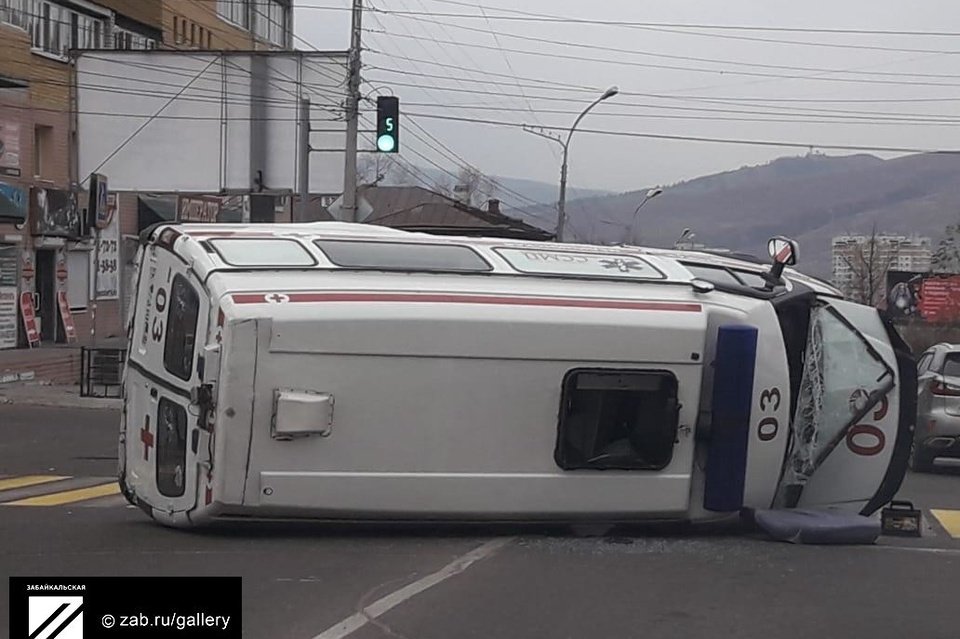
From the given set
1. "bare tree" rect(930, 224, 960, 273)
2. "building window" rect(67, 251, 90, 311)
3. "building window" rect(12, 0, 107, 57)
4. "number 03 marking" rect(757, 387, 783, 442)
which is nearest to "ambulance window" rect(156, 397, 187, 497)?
"number 03 marking" rect(757, 387, 783, 442)

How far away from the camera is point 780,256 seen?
916 cm

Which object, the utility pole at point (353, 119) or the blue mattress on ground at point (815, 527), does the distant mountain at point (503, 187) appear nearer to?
the utility pole at point (353, 119)

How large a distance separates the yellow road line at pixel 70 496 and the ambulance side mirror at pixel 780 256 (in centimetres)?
655

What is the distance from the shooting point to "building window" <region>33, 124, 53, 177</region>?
107ft

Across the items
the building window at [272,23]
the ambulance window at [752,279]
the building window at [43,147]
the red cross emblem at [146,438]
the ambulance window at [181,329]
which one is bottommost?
the red cross emblem at [146,438]

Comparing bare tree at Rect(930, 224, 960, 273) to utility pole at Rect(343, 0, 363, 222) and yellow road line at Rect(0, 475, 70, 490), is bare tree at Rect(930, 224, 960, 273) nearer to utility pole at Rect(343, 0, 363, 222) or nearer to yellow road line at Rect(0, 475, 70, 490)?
utility pole at Rect(343, 0, 363, 222)

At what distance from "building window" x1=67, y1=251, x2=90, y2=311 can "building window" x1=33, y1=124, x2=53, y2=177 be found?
2484 millimetres

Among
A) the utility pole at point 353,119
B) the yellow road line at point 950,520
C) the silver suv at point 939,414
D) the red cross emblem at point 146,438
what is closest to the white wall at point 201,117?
the utility pole at point 353,119

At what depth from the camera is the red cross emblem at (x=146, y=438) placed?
859 cm

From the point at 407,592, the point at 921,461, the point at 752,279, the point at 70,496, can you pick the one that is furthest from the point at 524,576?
the point at 921,461

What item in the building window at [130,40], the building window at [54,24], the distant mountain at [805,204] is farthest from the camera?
the distant mountain at [805,204]

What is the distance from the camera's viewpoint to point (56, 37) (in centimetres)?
3506

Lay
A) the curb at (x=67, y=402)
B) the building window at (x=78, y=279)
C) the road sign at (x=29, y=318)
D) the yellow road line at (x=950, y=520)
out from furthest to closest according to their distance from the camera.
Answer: the building window at (x=78, y=279)
the road sign at (x=29, y=318)
the curb at (x=67, y=402)
the yellow road line at (x=950, y=520)

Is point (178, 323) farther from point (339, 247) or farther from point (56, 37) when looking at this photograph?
point (56, 37)
